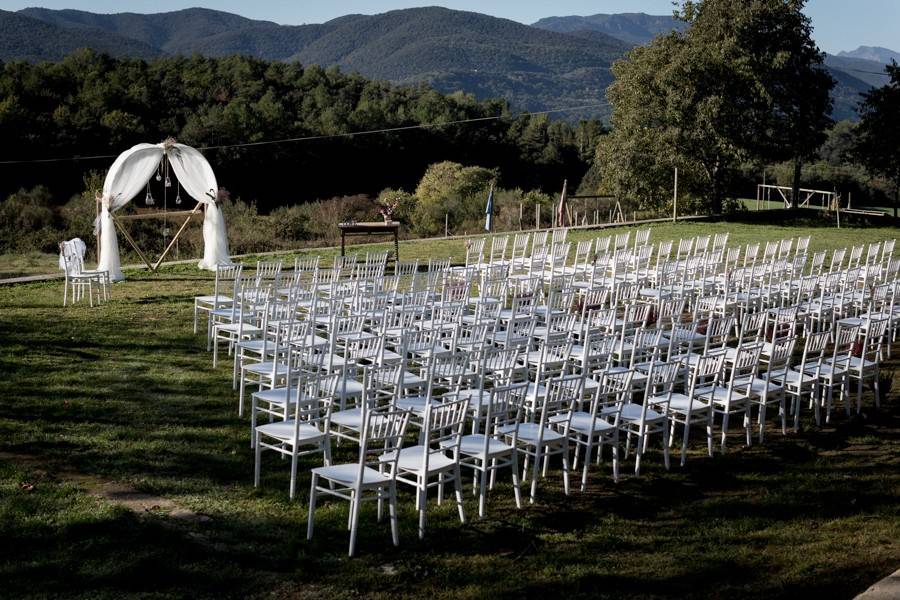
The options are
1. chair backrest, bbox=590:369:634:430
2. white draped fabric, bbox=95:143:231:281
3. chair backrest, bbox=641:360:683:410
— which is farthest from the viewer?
white draped fabric, bbox=95:143:231:281

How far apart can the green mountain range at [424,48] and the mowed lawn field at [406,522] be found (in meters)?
92.5

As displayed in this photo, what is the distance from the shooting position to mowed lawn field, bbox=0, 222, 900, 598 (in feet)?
18.1

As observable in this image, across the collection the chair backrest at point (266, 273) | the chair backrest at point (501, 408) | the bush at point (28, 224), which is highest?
the chair backrest at point (266, 273)

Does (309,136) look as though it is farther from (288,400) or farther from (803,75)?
(288,400)

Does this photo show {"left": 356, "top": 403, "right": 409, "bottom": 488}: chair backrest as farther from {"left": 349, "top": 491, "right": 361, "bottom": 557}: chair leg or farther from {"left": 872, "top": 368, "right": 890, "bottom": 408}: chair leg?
{"left": 872, "top": 368, "right": 890, "bottom": 408}: chair leg

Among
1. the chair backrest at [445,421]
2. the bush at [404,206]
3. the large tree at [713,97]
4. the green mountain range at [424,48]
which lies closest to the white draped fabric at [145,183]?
the chair backrest at [445,421]

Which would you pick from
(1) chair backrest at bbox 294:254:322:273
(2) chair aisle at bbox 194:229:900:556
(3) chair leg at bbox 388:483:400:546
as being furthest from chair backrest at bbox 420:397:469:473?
(1) chair backrest at bbox 294:254:322:273

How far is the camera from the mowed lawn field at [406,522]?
18.1 ft

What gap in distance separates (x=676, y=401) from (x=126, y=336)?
722 centimetres

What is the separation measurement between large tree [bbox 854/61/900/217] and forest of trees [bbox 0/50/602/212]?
686 inches

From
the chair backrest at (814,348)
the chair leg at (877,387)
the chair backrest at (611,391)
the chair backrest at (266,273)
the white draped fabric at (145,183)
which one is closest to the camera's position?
the chair backrest at (611,391)

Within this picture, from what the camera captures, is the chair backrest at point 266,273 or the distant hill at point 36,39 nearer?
the chair backrest at point 266,273

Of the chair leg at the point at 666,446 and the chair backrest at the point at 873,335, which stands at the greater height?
the chair backrest at the point at 873,335

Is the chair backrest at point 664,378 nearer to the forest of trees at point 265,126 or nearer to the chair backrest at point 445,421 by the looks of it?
the chair backrest at point 445,421
